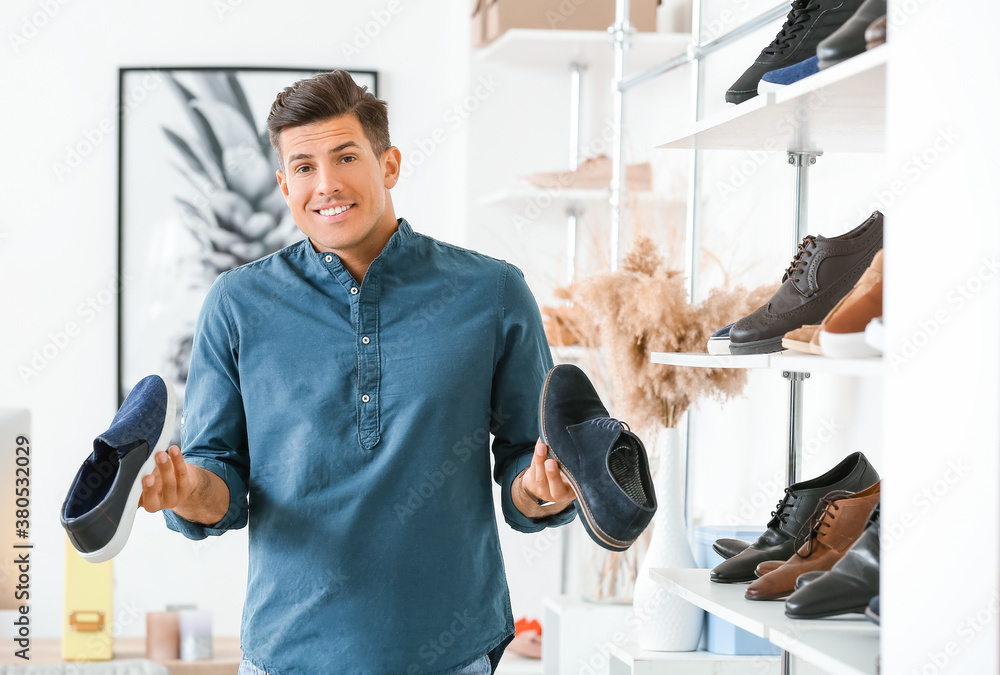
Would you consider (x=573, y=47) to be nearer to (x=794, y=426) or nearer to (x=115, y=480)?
(x=794, y=426)

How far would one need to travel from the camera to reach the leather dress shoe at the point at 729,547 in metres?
1.63

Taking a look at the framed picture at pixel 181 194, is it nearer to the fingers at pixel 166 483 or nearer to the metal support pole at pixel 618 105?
the metal support pole at pixel 618 105

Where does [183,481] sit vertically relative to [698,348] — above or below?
below

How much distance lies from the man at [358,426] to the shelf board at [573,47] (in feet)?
4.22

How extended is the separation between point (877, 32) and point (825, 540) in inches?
26.7

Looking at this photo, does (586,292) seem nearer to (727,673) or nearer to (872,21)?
(727,673)

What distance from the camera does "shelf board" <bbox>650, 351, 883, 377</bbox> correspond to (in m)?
1.06

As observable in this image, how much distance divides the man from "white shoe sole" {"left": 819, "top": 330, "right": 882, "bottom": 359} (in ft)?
1.30

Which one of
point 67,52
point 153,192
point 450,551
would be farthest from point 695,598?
point 67,52

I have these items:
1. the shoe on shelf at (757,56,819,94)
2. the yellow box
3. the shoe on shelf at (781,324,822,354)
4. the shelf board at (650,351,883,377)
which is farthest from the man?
the yellow box

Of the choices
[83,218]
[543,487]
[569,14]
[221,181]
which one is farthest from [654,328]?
[83,218]

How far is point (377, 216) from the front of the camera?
147cm

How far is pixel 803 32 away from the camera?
1.34m

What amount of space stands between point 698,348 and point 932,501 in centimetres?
90
